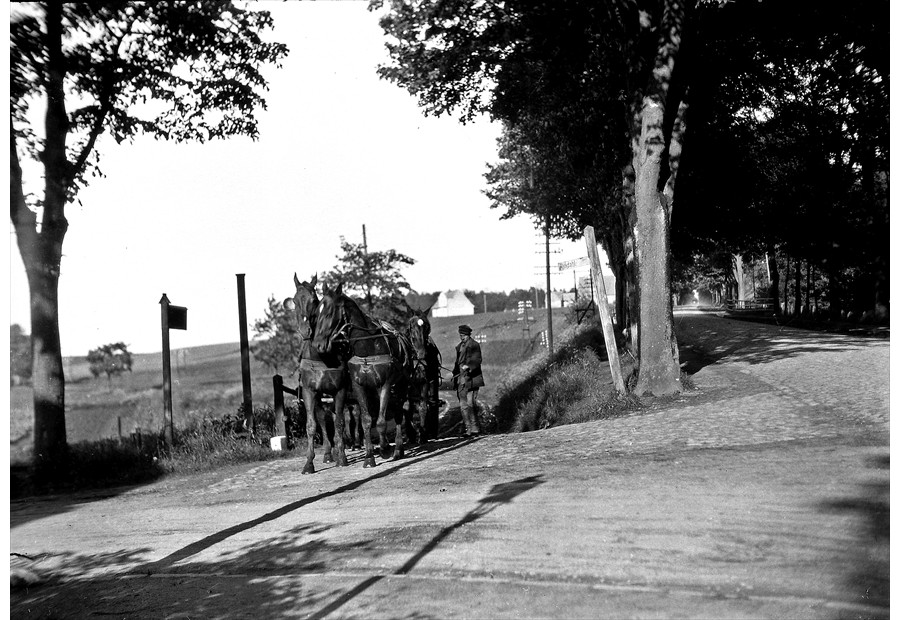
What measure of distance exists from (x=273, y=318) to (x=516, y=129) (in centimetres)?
1004

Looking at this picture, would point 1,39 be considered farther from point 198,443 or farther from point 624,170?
point 624,170

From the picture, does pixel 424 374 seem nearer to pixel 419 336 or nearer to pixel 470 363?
pixel 419 336

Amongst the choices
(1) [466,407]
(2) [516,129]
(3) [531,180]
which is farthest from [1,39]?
(3) [531,180]

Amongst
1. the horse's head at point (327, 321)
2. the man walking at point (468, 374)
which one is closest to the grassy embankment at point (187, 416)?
the man walking at point (468, 374)

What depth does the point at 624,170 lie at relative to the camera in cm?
1906

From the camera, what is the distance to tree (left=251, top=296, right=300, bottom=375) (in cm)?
2527

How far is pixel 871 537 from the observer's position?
209 inches

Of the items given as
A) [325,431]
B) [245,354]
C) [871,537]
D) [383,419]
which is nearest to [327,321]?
[383,419]

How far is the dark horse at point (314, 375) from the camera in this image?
11.1 metres

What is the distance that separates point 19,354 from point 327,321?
369 cm

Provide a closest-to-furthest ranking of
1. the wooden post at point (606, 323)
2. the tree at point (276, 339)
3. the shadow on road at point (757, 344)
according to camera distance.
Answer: the shadow on road at point (757, 344)
the wooden post at point (606, 323)
the tree at point (276, 339)

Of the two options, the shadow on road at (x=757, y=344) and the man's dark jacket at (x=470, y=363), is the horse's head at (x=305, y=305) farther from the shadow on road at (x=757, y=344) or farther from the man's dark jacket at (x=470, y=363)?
the shadow on road at (x=757, y=344)

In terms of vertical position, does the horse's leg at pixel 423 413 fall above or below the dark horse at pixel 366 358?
below

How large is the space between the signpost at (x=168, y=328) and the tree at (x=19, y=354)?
3.38 m
